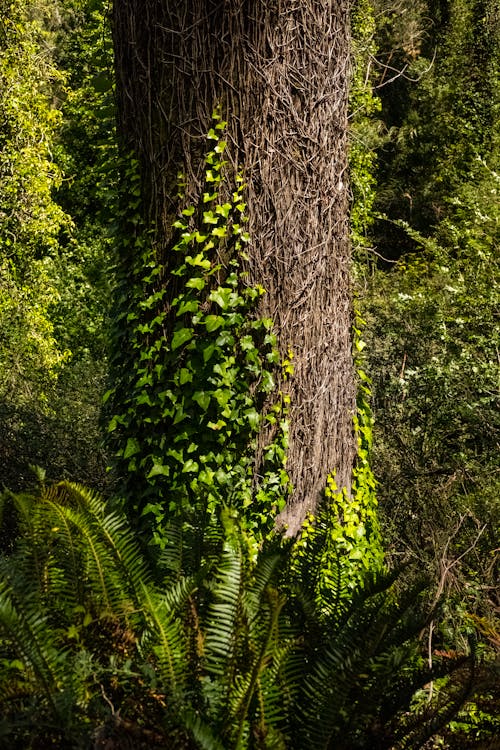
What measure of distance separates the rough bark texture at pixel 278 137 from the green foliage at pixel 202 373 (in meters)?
0.10

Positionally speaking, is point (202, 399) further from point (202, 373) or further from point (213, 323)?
point (213, 323)

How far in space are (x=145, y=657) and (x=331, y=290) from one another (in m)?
2.65

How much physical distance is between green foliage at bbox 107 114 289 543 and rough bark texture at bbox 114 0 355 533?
0.10 m

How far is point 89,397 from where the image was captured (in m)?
8.87

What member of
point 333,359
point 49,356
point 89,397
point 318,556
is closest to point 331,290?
point 333,359

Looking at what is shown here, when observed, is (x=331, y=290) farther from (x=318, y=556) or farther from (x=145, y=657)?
(x=145, y=657)

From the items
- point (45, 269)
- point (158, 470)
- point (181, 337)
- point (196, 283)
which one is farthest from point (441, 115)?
point (158, 470)

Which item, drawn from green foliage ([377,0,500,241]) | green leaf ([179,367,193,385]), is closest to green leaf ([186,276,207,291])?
green leaf ([179,367,193,385])

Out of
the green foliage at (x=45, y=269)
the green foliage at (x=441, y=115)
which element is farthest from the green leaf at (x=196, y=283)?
the green foliage at (x=441, y=115)

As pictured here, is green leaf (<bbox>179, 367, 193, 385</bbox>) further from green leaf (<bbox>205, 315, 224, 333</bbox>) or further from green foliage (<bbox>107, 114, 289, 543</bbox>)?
green leaf (<bbox>205, 315, 224, 333</bbox>)

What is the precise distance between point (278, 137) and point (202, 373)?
1.27 meters

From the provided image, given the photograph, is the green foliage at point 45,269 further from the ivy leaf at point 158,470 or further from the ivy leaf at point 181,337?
the ivy leaf at point 158,470

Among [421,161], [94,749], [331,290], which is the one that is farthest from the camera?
[421,161]

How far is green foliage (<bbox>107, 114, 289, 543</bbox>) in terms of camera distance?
4012 millimetres
